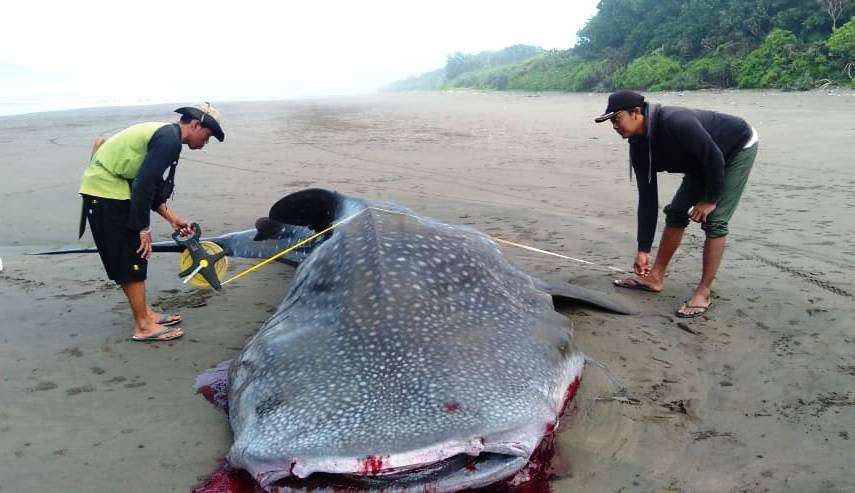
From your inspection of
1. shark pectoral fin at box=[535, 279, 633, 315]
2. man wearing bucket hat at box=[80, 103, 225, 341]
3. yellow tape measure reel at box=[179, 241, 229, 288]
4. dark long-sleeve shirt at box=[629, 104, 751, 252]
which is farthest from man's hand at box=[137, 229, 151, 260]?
dark long-sleeve shirt at box=[629, 104, 751, 252]

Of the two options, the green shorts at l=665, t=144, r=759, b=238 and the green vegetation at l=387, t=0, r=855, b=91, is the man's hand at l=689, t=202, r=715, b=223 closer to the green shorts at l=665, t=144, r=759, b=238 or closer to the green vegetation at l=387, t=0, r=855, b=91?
the green shorts at l=665, t=144, r=759, b=238

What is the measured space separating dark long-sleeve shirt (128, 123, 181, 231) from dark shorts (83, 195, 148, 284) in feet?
0.57

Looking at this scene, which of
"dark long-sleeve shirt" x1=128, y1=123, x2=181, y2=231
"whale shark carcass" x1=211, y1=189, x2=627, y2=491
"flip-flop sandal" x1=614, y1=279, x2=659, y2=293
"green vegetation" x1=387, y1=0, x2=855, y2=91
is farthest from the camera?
"green vegetation" x1=387, y1=0, x2=855, y2=91

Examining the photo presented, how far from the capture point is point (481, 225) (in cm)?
702

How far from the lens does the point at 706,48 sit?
26.8m

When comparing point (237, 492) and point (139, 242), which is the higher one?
point (139, 242)

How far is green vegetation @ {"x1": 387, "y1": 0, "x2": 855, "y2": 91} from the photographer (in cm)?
1986

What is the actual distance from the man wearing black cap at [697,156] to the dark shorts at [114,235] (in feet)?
11.0

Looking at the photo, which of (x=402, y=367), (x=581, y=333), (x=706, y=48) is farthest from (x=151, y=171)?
(x=706, y=48)

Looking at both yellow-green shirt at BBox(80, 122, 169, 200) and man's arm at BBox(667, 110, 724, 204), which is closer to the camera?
yellow-green shirt at BBox(80, 122, 169, 200)

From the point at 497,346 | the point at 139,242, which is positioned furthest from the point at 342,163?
the point at 497,346

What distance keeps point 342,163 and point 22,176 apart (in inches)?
214

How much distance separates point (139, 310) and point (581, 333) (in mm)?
3013

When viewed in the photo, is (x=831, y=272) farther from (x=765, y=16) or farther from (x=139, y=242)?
(x=765, y=16)
